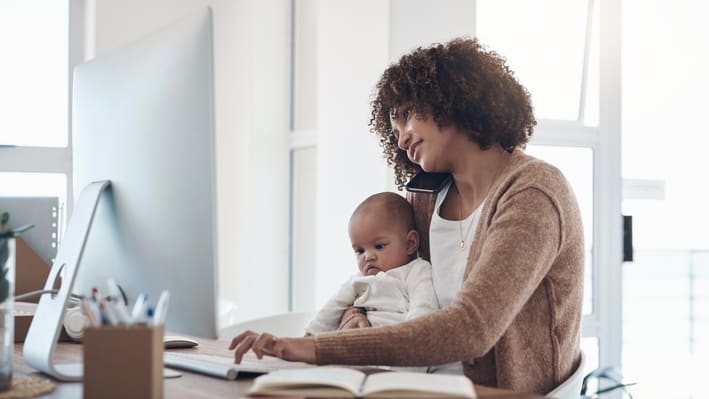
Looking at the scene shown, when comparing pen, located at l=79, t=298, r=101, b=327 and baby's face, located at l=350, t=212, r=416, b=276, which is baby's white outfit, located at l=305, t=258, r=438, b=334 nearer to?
baby's face, located at l=350, t=212, r=416, b=276

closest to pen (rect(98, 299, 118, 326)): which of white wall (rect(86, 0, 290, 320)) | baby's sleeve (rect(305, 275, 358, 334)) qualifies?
baby's sleeve (rect(305, 275, 358, 334))

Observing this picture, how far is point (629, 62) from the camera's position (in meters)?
3.94

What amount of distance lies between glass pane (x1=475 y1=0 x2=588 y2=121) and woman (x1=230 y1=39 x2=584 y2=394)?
70.6 inches

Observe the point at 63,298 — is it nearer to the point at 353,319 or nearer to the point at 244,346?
the point at 244,346

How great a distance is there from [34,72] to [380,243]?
2471mm

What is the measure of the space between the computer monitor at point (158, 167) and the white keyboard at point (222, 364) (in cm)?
18

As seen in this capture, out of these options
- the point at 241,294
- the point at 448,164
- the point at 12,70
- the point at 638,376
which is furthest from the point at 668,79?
the point at 12,70

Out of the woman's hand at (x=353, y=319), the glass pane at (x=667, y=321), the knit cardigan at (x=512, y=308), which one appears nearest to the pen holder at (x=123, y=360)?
the knit cardigan at (x=512, y=308)

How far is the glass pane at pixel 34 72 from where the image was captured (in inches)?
148

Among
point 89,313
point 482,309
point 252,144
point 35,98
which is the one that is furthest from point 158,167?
point 35,98

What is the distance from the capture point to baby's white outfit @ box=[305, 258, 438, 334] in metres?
1.86

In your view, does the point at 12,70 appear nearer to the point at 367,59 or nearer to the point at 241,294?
the point at 241,294

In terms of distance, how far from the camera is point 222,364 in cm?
140

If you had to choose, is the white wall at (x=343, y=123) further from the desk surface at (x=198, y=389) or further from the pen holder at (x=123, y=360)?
the pen holder at (x=123, y=360)
